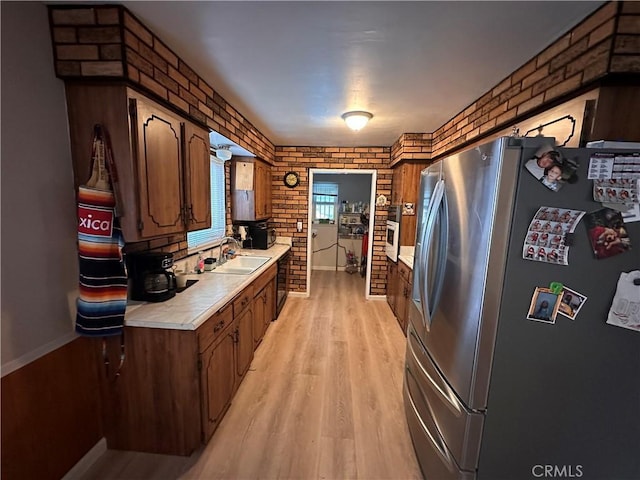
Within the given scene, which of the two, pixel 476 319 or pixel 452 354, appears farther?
pixel 452 354

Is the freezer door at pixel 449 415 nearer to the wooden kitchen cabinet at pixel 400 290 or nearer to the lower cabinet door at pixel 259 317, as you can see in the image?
the wooden kitchen cabinet at pixel 400 290

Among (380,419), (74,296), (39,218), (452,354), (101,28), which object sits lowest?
(380,419)

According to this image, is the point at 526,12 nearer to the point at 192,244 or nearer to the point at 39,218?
the point at 39,218

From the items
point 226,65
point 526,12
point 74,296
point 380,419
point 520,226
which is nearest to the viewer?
point 520,226

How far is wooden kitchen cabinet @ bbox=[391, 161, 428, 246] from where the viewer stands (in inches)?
140

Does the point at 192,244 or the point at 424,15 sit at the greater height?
the point at 424,15

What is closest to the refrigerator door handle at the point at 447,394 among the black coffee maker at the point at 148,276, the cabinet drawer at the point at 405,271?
the cabinet drawer at the point at 405,271

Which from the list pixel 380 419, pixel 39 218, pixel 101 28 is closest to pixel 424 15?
pixel 101 28

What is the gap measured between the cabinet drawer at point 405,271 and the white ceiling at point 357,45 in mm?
1637

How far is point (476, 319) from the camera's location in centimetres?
115

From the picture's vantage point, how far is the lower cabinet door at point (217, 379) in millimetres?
1635

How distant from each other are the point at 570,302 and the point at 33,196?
7.70 ft

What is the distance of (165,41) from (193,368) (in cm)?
187

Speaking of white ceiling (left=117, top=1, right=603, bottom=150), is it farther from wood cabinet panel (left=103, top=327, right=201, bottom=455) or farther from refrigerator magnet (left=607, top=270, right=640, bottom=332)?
wood cabinet panel (left=103, top=327, right=201, bottom=455)
